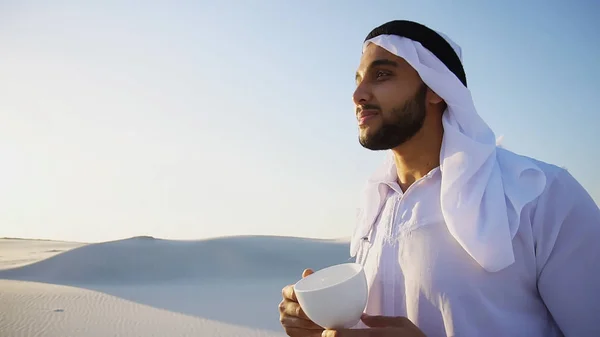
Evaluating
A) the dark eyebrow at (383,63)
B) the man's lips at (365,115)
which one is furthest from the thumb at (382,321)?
the dark eyebrow at (383,63)

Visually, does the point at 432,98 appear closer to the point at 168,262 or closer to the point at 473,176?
the point at 473,176

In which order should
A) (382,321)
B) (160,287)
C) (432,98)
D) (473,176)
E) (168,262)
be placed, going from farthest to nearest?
(168,262)
(160,287)
(432,98)
(473,176)
(382,321)

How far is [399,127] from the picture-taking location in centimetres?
222

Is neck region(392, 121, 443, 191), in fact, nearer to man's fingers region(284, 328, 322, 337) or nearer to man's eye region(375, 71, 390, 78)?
man's eye region(375, 71, 390, 78)

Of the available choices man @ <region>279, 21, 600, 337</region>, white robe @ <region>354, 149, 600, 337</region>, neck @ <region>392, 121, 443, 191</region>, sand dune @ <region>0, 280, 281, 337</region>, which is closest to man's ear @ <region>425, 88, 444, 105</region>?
man @ <region>279, 21, 600, 337</region>

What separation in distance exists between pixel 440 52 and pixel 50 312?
1461 cm

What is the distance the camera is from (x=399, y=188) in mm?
2420

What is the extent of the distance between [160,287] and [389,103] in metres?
18.9

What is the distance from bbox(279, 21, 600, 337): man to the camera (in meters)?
1.83

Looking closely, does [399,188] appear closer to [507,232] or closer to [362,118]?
[362,118]

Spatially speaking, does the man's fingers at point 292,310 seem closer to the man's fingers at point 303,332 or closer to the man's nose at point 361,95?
the man's fingers at point 303,332

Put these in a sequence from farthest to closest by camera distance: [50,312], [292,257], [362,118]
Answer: [292,257], [50,312], [362,118]

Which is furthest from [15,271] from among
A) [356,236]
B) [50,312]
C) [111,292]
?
[356,236]

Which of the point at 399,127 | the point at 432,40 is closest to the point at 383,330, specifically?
the point at 399,127
